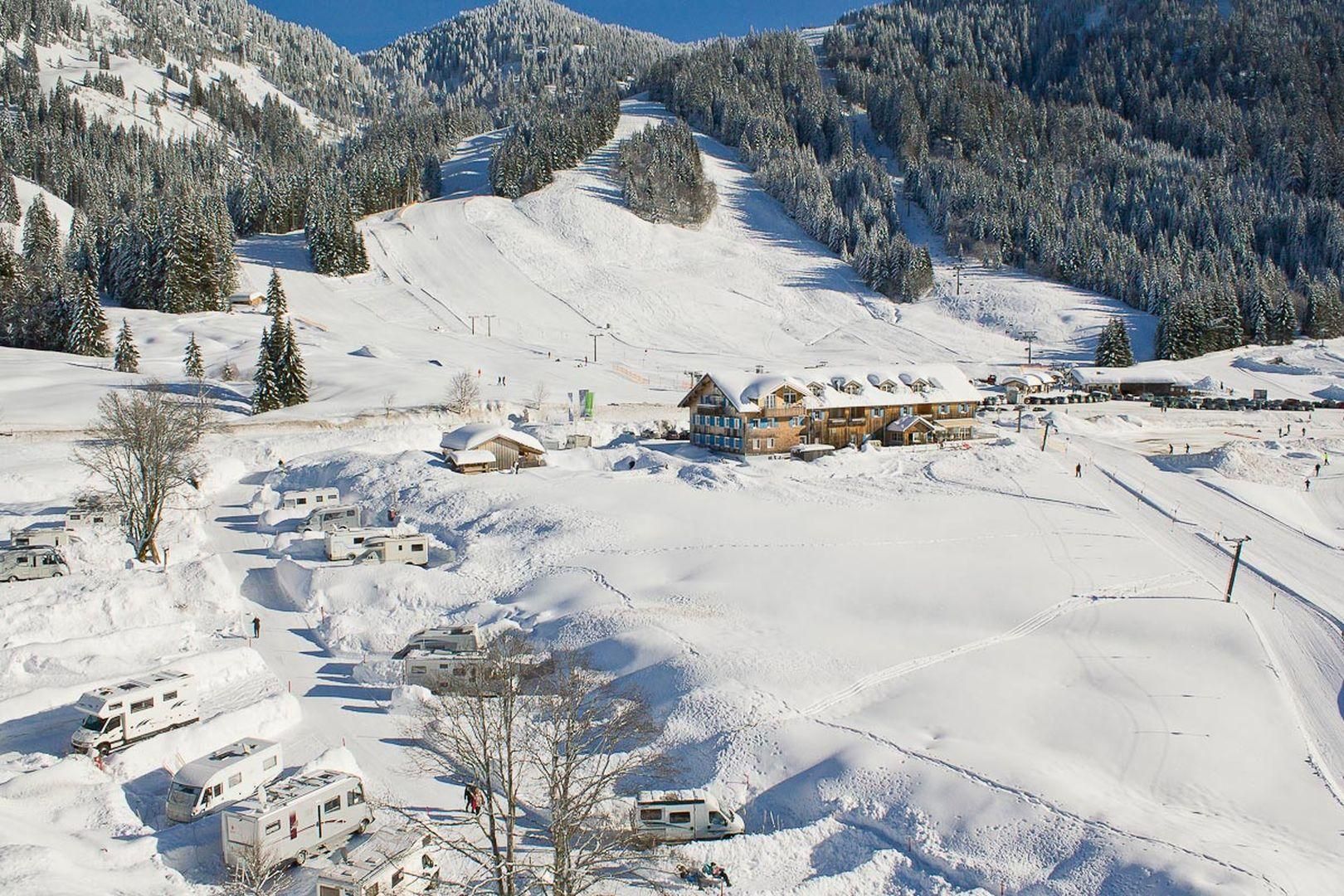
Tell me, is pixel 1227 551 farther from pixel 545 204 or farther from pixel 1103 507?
pixel 545 204

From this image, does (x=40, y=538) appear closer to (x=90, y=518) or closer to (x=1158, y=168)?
(x=90, y=518)

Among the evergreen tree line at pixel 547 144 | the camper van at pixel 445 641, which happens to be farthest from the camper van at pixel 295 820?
the evergreen tree line at pixel 547 144

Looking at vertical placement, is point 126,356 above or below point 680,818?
above

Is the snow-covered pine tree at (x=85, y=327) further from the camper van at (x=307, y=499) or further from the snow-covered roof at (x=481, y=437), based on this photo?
the camper van at (x=307, y=499)

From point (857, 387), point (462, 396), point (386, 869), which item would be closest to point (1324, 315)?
point (857, 387)

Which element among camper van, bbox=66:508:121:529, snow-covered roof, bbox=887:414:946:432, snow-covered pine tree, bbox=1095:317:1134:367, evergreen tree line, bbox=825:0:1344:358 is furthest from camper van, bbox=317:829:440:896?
evergreen tree line, bbox=825:0:1344:358

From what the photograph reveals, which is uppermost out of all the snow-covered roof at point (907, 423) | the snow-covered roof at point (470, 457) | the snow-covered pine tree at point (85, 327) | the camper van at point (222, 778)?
the snow-covered pine tree at point (85, 327)

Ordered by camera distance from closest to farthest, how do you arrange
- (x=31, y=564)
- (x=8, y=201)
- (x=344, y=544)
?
1. (x=31, y=564)
2. (x=344, y=544)
3. (x=8, y=201)
